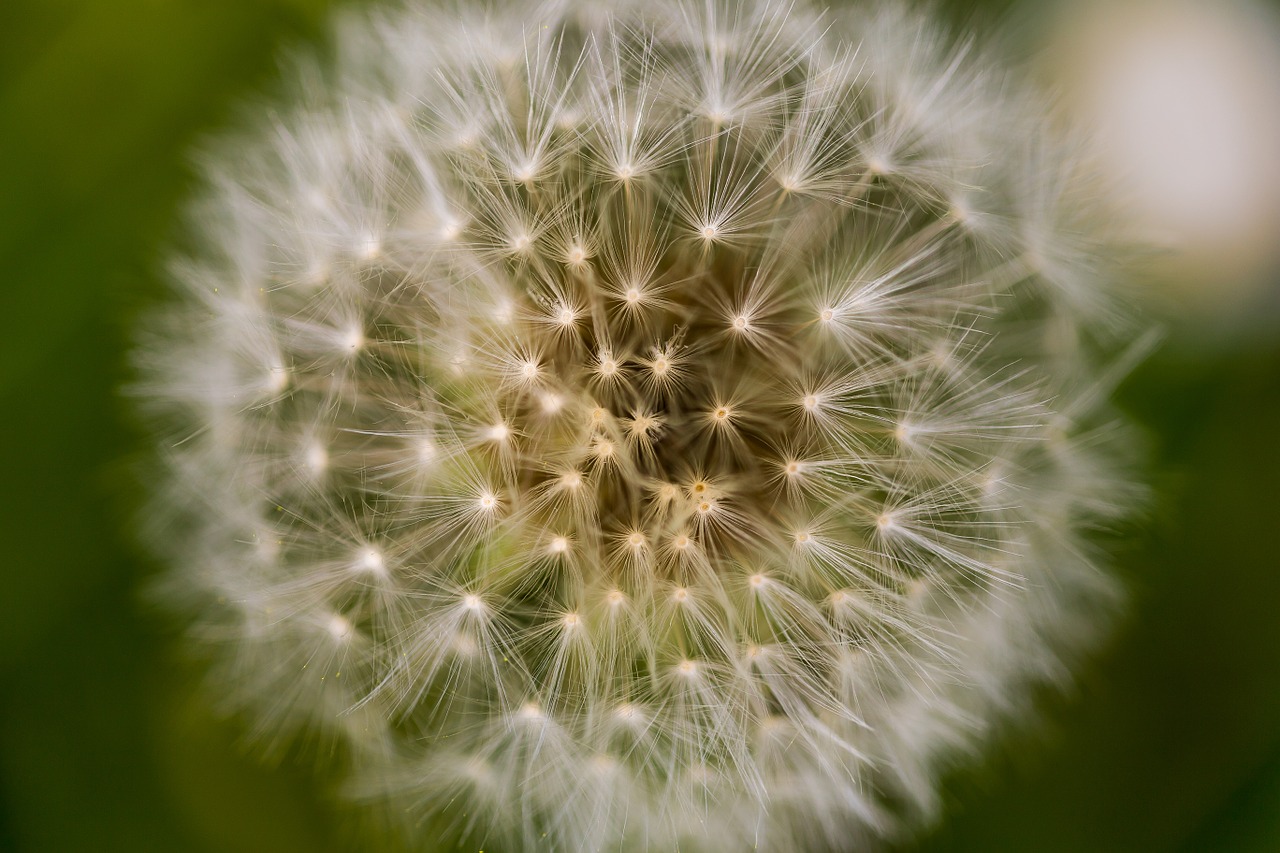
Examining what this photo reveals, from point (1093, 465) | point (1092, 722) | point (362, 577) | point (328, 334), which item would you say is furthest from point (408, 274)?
point (1092, 722)

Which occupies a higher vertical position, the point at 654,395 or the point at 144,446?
the point at 654,395

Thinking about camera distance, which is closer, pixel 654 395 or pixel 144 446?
pixel 654 395

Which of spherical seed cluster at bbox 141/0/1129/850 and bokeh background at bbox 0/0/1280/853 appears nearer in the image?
spherical seed cluster at bbox 141/0/1129/850

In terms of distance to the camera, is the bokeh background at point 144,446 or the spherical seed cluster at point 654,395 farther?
the bokeh background at point 144,446
